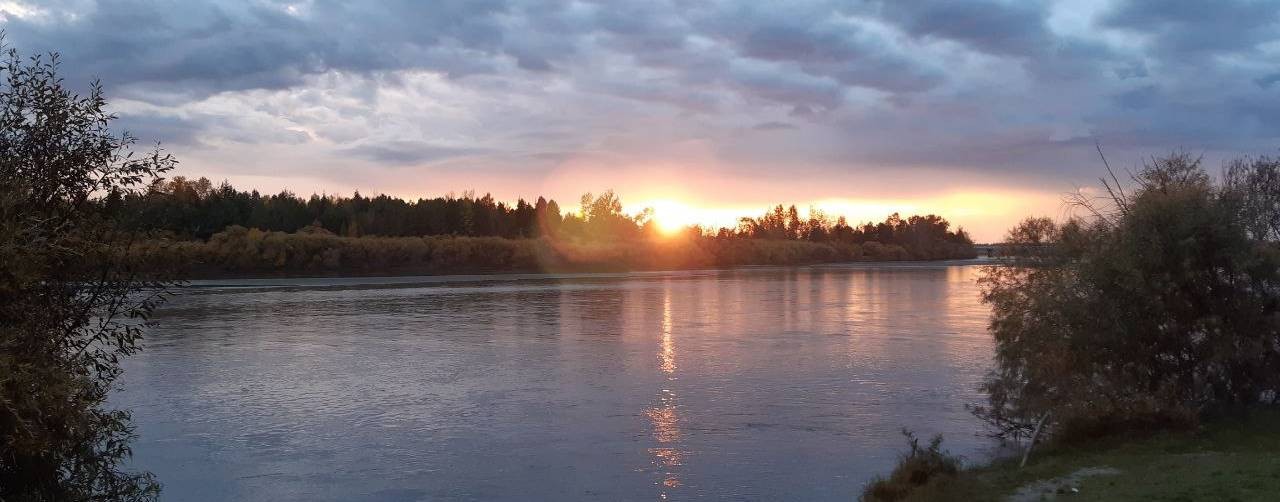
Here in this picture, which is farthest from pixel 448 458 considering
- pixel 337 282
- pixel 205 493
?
pixel 337 282

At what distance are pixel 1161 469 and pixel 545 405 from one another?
994 centimetres

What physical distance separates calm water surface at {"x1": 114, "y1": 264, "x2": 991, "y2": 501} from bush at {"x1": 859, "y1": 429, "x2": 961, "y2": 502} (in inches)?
22.4

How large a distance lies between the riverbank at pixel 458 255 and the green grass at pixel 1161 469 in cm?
5626

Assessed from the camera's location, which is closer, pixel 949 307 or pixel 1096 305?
pixel 1096 305

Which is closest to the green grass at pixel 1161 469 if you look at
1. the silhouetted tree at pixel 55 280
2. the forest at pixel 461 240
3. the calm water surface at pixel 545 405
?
the calm water surface at pixel 545 405

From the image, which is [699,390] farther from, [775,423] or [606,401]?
[775,423]

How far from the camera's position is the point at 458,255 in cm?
9375

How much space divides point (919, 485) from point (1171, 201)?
682 cm

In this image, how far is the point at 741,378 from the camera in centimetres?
1920

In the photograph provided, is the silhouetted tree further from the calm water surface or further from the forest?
the forest

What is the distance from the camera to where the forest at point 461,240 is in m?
82.1

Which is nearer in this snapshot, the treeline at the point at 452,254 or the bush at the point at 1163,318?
the bush at the point at 1163,318

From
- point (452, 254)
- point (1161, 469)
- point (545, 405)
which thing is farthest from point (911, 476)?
point (452, 254)

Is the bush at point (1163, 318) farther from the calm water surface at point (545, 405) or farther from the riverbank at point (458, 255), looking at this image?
the riverbank at point (458, 255)
